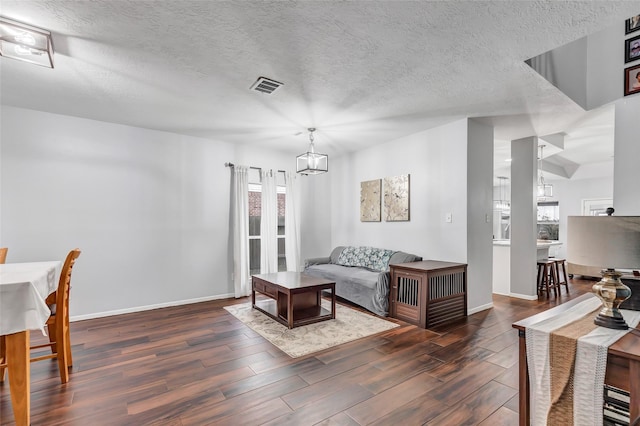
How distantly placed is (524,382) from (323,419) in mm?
1167

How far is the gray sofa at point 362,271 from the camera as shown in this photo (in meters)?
3.95

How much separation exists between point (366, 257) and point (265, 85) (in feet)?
10.4

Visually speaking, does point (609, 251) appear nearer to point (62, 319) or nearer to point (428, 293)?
point (428, 293)

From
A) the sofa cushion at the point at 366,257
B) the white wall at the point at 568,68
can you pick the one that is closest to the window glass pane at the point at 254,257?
the sofa cushion at the point at 366,257

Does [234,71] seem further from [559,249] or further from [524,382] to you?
[559,249]

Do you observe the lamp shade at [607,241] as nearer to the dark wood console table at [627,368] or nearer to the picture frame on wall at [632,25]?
the dark wood console table at [627,368]

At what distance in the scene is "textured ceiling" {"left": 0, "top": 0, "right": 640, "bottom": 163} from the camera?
1882 millimetres

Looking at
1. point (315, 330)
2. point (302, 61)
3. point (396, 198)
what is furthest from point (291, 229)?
point (302, 61)

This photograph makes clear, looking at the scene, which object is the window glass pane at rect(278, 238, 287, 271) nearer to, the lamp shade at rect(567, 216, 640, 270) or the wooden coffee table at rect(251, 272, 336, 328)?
the wooden coffee table at rect(251, 272, 336, 328)

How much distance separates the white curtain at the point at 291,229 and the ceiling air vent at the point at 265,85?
104 inches

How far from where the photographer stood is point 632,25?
103 inches

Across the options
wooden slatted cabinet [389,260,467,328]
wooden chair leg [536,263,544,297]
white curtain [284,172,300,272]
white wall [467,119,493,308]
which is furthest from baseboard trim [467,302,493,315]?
white curtain [284,172,300,272]

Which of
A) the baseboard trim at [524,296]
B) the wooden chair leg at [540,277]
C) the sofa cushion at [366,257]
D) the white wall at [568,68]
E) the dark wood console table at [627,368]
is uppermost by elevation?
the white wall at [568,68]

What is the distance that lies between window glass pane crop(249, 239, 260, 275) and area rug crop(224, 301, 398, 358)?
1.27 metres
